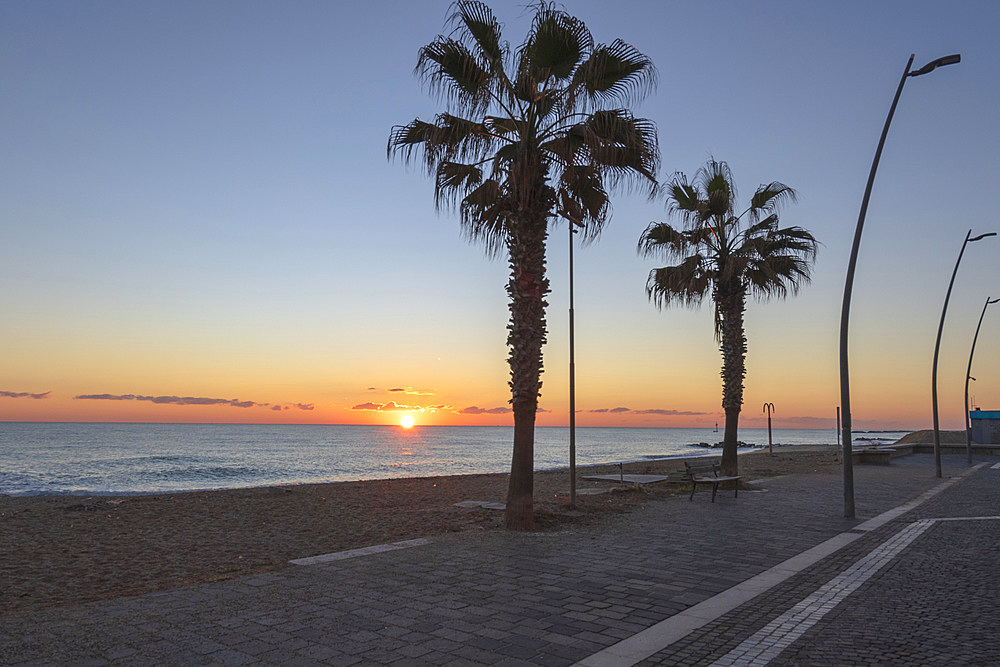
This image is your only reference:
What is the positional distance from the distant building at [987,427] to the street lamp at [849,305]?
127 feet

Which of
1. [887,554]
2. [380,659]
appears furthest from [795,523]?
[380,659]

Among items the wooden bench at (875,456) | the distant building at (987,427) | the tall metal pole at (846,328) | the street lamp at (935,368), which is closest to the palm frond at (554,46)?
the tall metal pole at (846,328)

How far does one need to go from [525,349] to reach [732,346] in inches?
464

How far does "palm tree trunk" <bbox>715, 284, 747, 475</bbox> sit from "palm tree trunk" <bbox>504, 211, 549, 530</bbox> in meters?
11.2

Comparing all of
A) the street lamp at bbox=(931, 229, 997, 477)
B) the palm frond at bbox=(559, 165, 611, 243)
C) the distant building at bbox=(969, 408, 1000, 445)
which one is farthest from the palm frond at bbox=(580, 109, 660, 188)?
the distant building at bbox=(969, 408, 1000, 445)

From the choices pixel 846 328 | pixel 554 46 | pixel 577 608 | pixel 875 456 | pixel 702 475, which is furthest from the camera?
pixel 875 456

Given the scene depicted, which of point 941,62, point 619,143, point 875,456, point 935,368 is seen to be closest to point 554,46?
point 619,143

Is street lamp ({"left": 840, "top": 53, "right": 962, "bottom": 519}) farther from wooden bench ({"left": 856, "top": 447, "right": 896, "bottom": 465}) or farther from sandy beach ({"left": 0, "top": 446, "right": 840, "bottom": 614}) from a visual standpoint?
wooden bench ({"left": 856, "top": 447, "right": 896, "bottom": 465})

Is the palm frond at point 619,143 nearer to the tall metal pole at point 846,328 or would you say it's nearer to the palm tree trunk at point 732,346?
the tall metal pole at point 846,328

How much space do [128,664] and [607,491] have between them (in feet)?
46.5

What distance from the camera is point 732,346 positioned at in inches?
827

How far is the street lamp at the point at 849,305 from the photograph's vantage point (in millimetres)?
13016

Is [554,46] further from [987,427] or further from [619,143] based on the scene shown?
[987,427]

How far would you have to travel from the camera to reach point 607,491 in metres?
17.6
